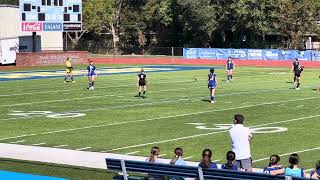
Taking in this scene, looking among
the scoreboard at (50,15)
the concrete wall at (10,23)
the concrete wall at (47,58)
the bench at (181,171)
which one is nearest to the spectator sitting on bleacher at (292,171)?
the bench at (181,171)

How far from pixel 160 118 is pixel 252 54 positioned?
1869 inches

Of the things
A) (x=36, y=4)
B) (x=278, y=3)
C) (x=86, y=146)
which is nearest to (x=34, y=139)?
(x=86, y=146)

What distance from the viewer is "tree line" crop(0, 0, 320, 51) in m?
78.3

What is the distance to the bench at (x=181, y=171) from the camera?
396 inches

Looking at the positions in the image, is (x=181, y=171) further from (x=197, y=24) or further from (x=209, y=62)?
(x=197, y=24)

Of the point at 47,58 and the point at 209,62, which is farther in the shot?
the point at 209,62

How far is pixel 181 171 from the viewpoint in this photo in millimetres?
10906

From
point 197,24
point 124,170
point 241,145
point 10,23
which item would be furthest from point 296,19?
point 124,170

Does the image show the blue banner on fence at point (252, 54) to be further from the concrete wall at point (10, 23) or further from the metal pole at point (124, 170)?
the metal pole at point (124, 170)

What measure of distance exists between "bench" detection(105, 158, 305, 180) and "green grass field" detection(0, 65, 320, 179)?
6.54ft

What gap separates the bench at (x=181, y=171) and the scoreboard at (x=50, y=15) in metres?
42.7

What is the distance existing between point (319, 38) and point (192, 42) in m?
16.2

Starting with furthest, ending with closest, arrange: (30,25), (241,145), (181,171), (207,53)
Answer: (207,53) → (30,25) → (241,145) → (181,171)

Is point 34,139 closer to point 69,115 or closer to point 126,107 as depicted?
point 69,115
